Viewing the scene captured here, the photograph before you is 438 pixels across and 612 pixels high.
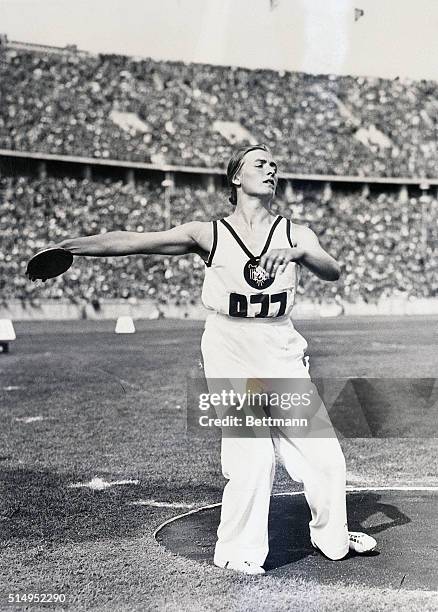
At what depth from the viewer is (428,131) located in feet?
53.7

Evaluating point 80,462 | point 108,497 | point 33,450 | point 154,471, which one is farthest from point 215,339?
point 33,450

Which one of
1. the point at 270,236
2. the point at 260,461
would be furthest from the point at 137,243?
the point at 260,461

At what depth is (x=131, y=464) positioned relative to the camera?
15.3ft

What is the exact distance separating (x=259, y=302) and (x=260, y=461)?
1.61 ft

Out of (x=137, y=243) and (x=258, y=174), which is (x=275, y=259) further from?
(x=137, y=243)

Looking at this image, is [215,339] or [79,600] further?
[215,339]

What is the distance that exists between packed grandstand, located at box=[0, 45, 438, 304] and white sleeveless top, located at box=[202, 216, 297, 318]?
902cm

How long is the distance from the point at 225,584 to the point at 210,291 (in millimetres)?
892

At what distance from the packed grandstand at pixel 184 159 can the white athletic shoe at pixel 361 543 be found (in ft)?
29.4

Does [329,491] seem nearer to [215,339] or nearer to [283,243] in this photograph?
[215,339]

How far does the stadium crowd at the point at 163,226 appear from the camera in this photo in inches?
479

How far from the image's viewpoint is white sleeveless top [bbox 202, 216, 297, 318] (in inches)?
108

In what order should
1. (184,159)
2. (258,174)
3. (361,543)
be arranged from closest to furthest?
(258,174)
(361,543)
(184,159)

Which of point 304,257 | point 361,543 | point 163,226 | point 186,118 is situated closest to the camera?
point 304,257
